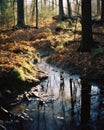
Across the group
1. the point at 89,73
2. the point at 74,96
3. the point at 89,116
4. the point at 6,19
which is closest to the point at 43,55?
the point at 89,73

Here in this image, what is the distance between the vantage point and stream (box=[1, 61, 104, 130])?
8586 mm

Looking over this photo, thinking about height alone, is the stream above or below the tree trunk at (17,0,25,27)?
below

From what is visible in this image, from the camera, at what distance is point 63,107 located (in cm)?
994

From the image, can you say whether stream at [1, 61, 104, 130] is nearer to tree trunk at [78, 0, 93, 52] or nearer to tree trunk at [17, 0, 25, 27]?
tree trunk at [78, 0, 93, 52]

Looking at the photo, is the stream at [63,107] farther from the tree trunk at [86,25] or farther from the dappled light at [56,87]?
the tree trunk at [86,25]

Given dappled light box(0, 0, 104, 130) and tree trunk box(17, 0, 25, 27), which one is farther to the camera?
tree trunk box(17, 0, 25, 27)

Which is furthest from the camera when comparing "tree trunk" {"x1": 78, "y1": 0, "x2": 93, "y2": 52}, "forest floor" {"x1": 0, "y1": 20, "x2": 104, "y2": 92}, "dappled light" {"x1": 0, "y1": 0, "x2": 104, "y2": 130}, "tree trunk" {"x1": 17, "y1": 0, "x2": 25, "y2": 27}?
"tree trunk" {"x1": 17, "y1": 0, "x2": 25, "y2": 27}

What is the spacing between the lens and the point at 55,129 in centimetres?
829

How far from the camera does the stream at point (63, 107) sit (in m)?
8.59

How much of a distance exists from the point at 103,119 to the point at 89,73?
4.69m

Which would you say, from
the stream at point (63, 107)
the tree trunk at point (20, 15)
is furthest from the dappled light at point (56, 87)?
the tree trunk at point (20, 15)

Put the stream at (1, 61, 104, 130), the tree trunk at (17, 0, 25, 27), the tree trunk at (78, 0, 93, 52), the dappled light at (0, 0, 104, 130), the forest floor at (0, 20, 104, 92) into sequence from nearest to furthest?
the stream at (1, 61, 104, 130) < the dappled light at (0, 0, 104, 130) < the forest floor at (0, 20, 104, 92) < the tree trunk at (78, 0, 93, 52) < the tree trunk at (17, 0, 25, 27)

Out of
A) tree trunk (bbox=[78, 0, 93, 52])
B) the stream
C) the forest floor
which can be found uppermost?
tree trunk (bbox=[78, 0, 93, 52])

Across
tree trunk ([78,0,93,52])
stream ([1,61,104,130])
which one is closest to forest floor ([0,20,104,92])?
tree trunk ([78,0,93,52])
